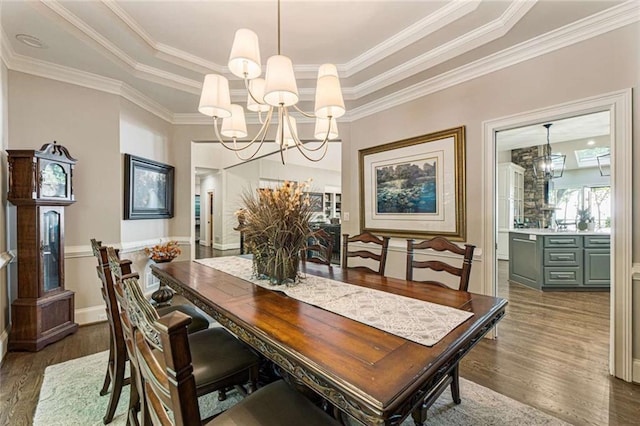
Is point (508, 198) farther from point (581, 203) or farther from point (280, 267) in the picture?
point (280, 267)

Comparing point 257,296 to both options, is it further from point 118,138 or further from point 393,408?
point 118,138

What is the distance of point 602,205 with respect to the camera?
6.62 metres

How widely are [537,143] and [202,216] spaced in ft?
32.6

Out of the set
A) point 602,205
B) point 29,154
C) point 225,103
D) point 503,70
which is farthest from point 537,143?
point 29,154

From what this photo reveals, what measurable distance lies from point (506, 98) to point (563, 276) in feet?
11.7

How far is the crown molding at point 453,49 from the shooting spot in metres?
2.13

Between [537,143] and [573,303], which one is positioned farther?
[537,143]

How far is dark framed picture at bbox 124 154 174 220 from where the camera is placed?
11.1 ft

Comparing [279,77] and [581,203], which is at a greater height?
[279,77]

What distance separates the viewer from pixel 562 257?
4.57 m

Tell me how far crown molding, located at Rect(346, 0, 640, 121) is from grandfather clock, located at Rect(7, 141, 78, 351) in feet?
11.7

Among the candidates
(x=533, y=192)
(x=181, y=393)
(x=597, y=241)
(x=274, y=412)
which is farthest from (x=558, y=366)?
(x=533, y=192)

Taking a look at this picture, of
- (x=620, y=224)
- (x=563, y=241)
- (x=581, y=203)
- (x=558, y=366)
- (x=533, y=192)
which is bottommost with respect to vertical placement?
(x=558, y=366)

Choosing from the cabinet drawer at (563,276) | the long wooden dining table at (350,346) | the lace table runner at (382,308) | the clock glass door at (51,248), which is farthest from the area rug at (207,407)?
the cabinet drawer at (563,276)
